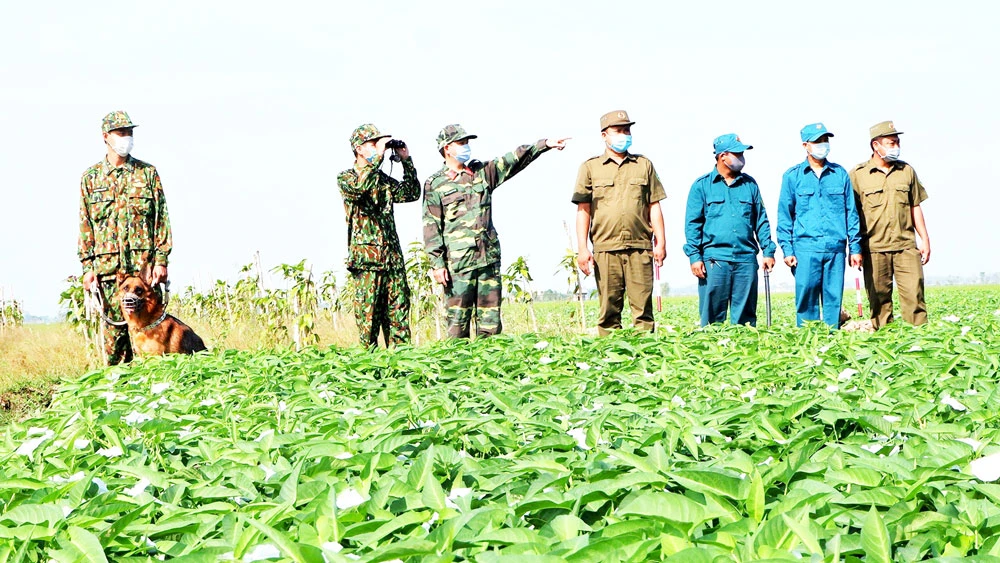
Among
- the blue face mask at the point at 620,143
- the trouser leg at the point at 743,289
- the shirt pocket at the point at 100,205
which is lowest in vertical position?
the trouser leg at the point at 743,289

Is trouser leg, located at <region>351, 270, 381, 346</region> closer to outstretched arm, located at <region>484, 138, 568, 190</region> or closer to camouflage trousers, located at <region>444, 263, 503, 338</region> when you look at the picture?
camouflage trousers, located at <region>444, 263, 503, 338</region>

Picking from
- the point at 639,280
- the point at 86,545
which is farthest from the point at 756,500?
the point at 639,280

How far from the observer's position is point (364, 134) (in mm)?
7539

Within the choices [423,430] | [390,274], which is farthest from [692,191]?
[423,430]

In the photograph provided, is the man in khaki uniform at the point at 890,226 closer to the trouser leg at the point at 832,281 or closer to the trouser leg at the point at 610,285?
the trouser leg at the point at 832,281

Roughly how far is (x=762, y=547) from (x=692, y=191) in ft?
22.3

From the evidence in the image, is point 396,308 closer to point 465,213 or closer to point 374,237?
point 374,237

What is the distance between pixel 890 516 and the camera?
6.40 feet

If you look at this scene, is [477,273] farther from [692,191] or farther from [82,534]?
[82,534]

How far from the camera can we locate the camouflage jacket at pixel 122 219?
7.65m

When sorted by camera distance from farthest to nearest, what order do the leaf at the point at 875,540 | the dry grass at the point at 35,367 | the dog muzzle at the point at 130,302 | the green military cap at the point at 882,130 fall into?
the dry grass at the point at 35,367 < the green military cap at the point at 882,130 < the dog muzzle at the point at 130,302 < the leaf at the point at 875,540

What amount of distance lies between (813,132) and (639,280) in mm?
2270

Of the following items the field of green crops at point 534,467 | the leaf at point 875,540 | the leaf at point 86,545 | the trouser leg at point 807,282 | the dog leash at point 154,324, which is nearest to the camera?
the leaf at point 875,540

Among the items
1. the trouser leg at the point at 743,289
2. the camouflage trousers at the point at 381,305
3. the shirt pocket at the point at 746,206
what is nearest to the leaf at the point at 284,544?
the camouflage trousers at the point at 381,305
